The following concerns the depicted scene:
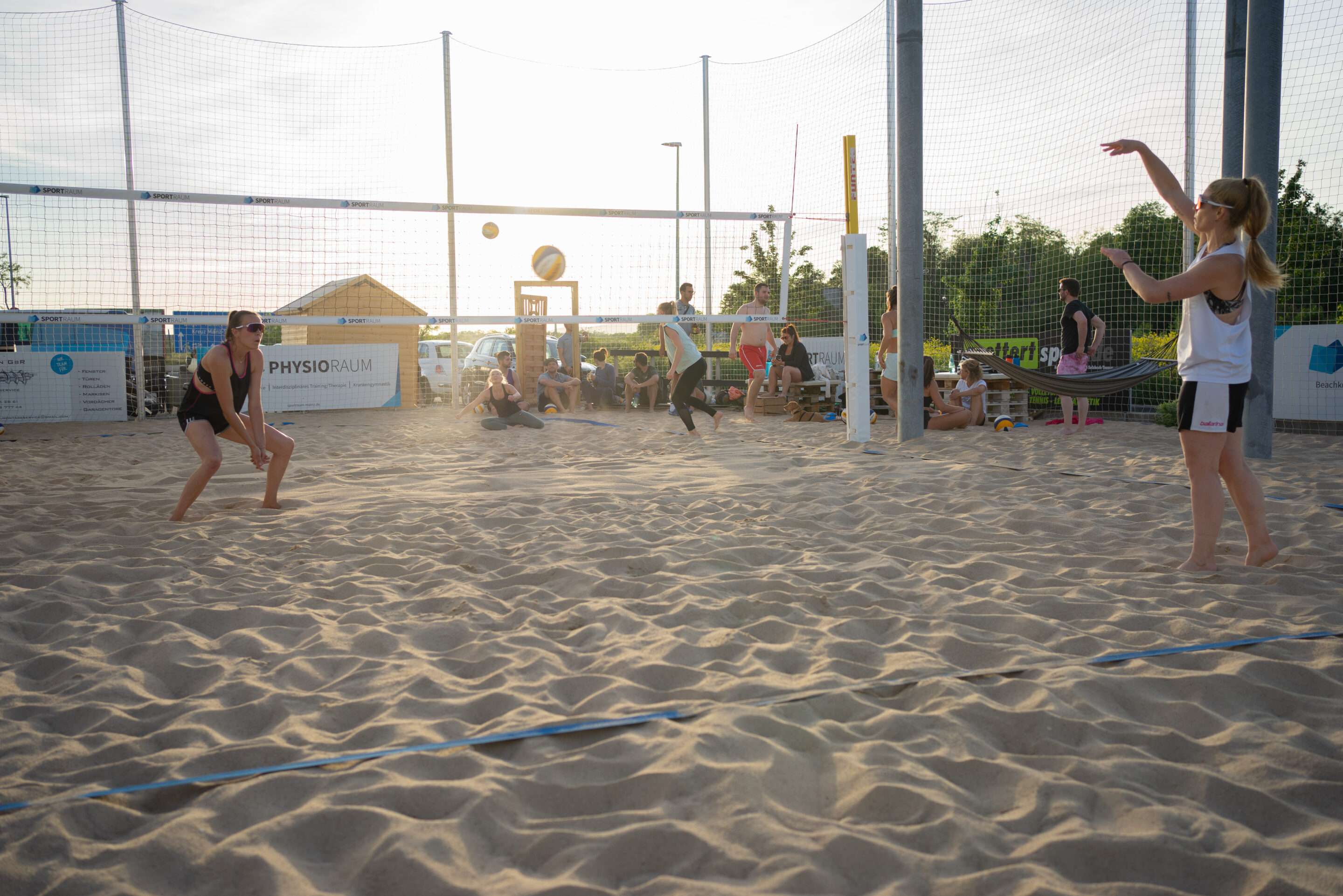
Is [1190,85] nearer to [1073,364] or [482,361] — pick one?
[1073,364]

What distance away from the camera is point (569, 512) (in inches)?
184

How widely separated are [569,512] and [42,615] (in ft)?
7.66

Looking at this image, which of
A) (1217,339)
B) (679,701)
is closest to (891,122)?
(1217,339)

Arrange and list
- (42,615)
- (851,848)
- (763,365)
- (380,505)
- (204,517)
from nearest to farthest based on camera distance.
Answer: (851,848), (42,615), (204,517), (380,505), (763,365)

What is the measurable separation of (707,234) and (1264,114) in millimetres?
7754

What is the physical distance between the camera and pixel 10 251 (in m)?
10.4

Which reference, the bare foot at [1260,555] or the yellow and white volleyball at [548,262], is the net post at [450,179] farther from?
the bare foot at [1260,555]

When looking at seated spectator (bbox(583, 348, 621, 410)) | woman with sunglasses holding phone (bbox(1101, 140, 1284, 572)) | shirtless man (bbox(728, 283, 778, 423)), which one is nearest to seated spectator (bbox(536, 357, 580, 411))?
seated spectator (bbox(583, 348, 621, 410))

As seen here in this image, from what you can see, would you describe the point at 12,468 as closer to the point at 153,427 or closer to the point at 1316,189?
the point at 153,427

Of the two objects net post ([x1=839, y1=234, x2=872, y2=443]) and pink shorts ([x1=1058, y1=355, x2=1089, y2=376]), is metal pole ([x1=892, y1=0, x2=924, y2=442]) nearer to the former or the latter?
net post ([x1=839, y1=234, x2=872, y2=443])

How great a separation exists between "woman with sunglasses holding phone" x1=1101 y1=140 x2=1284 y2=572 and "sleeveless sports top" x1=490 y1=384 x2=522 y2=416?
7.82 metres

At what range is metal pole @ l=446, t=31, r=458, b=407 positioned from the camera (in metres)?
11.5

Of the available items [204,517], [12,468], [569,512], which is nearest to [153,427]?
[12,468]

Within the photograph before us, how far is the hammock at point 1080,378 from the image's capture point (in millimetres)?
7641
